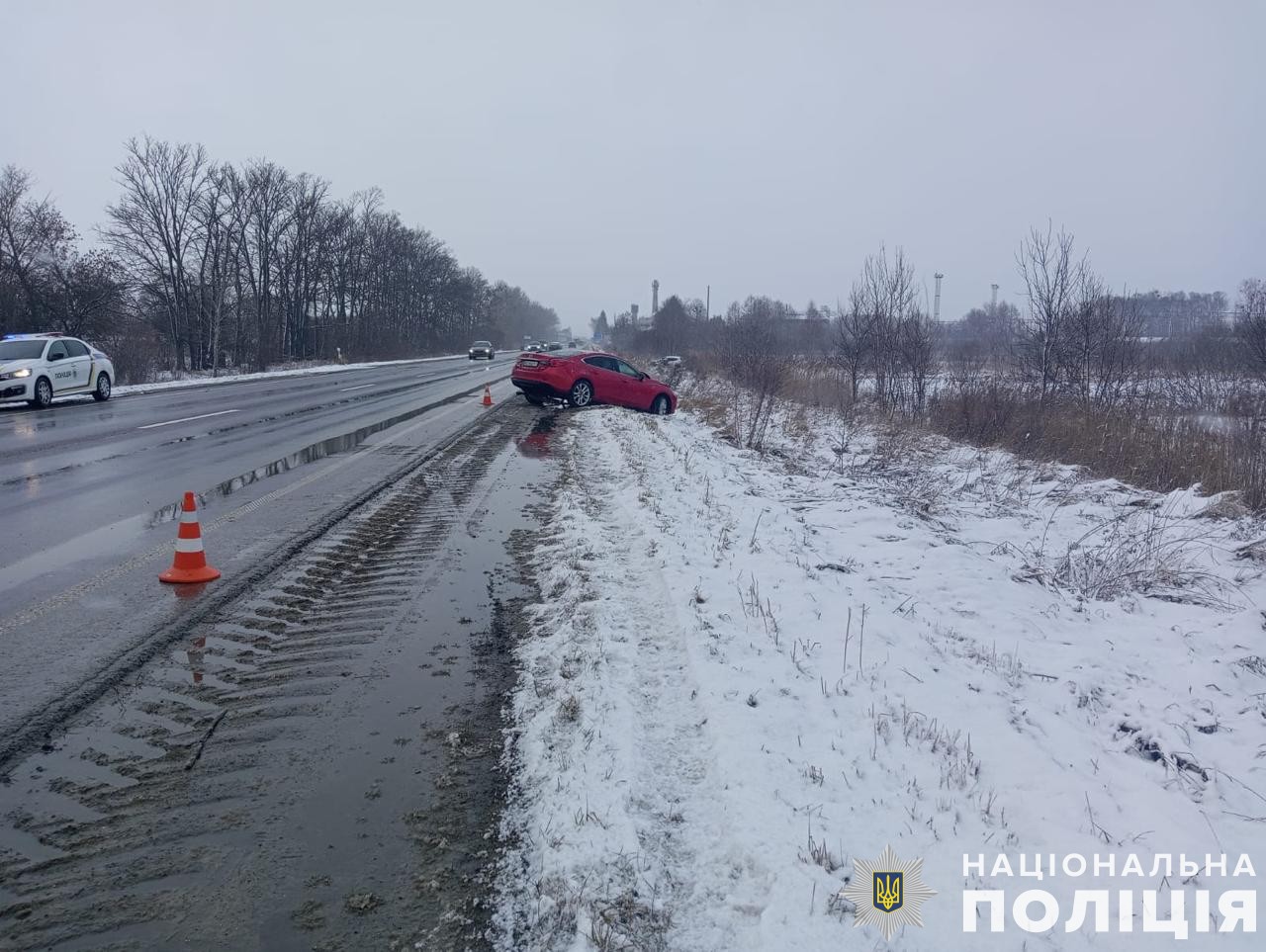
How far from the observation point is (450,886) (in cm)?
293

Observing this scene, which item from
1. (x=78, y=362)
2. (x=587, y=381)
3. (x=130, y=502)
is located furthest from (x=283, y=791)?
(x=78, y=362)

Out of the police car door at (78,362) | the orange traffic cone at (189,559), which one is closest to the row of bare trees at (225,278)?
the police car door at (78,362)

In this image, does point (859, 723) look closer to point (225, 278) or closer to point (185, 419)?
point (185, 419)

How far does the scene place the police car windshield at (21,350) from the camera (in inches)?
750

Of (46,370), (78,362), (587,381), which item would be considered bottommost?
(587,381)

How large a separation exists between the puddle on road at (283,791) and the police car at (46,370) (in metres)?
17.5

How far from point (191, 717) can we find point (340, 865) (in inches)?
62.6

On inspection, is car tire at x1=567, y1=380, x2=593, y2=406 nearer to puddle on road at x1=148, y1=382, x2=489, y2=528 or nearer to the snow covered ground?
puddle on road at x1=148, y1=382, x2=489, y2=528

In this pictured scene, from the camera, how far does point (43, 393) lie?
1928 cm

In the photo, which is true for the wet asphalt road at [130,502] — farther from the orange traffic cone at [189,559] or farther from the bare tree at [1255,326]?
the bare tree at [1255,326]

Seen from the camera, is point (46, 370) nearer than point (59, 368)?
Yes

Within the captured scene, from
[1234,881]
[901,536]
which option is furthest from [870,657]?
[901,536]

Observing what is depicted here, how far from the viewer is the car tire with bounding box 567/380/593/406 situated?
861 inches

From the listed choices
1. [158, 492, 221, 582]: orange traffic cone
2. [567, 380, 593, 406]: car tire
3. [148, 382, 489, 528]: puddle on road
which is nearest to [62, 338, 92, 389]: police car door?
[148, 382, 489, 528]: puddle on road
